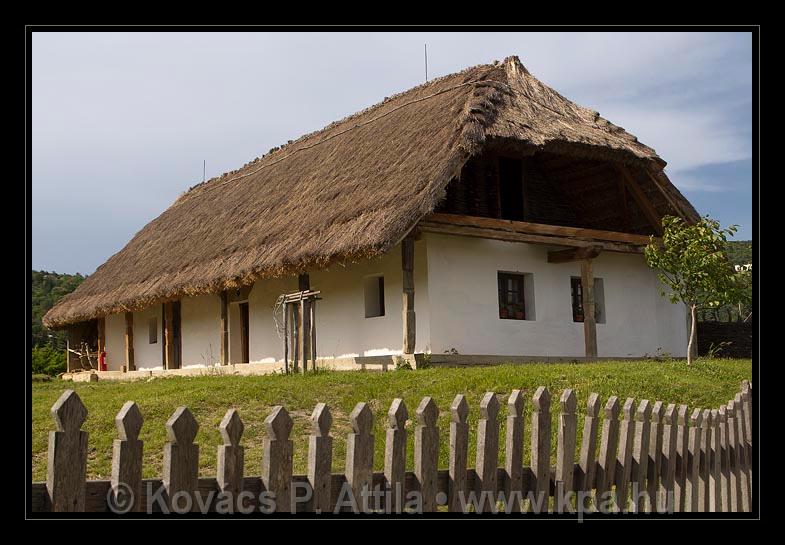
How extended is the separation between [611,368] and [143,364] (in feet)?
46.4

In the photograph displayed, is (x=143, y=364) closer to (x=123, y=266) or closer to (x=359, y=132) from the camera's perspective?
(x=123, y=266)

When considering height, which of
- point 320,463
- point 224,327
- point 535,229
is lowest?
point 320,463

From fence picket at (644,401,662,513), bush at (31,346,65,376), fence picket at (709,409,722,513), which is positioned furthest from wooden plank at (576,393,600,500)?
bush at (31,346,65,376)

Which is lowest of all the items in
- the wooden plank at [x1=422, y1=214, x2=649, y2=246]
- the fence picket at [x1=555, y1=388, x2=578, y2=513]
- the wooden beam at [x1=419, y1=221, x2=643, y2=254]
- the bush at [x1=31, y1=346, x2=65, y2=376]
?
the bush at [x1=31, y1=346, x2=65, y2=376]

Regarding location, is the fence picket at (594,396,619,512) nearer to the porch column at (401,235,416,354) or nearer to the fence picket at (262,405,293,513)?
the fence picket at (262,405,293,513)

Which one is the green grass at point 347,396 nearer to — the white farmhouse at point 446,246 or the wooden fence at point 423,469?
the white farmhouse at point 446,246

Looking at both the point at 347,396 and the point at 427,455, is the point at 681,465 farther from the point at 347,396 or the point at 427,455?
the point at 347,396

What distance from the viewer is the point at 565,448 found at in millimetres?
4688

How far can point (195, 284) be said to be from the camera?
18156mm

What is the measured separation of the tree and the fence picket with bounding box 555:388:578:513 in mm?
10782

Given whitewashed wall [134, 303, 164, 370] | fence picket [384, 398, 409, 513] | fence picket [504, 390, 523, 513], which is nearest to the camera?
fence picket [384, 398, 409, 513]

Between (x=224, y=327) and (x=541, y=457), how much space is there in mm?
15405

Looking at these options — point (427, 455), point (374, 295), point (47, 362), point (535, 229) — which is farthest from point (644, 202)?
point (47, 362)

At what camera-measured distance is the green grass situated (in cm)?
923
